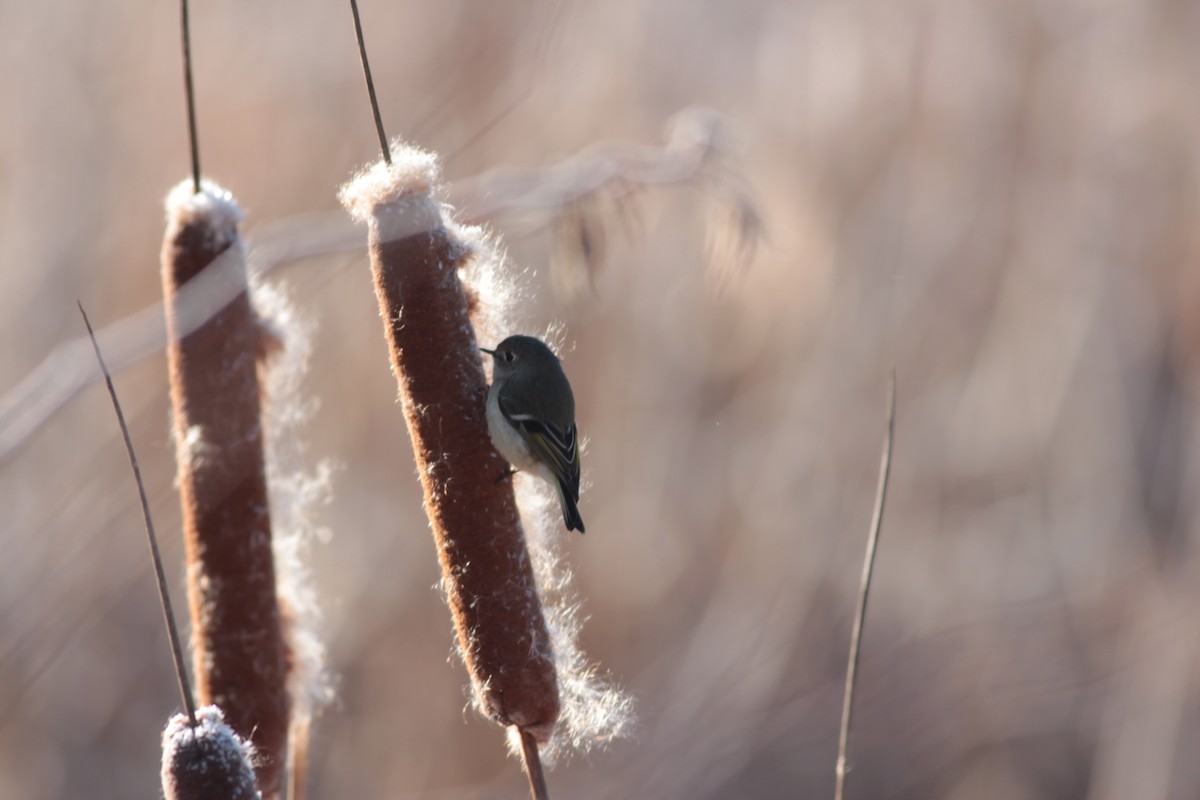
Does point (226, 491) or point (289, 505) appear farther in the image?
point (289, 505)

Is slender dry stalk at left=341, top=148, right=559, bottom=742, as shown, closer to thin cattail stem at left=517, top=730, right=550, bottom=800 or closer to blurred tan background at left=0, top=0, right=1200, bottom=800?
thin cattail stem at left=517, top=730, right=550, bottom=800

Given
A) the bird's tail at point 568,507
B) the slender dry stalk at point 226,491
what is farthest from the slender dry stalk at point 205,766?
the bird's tail at point 568,507

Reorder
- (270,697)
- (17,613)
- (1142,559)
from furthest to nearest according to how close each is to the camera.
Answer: (1142,559), (17,613), (270,697)

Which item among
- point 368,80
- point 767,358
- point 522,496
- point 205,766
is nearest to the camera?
point 205,766

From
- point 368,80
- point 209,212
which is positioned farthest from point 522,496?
point 368,80

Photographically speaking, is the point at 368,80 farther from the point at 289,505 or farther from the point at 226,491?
the point at 289,505

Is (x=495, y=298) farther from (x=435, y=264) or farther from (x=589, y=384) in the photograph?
(x=589, y=384)

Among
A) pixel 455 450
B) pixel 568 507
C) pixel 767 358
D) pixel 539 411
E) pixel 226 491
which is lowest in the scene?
pixel 455 450

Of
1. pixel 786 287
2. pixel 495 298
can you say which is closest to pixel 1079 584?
pixel 786 287
